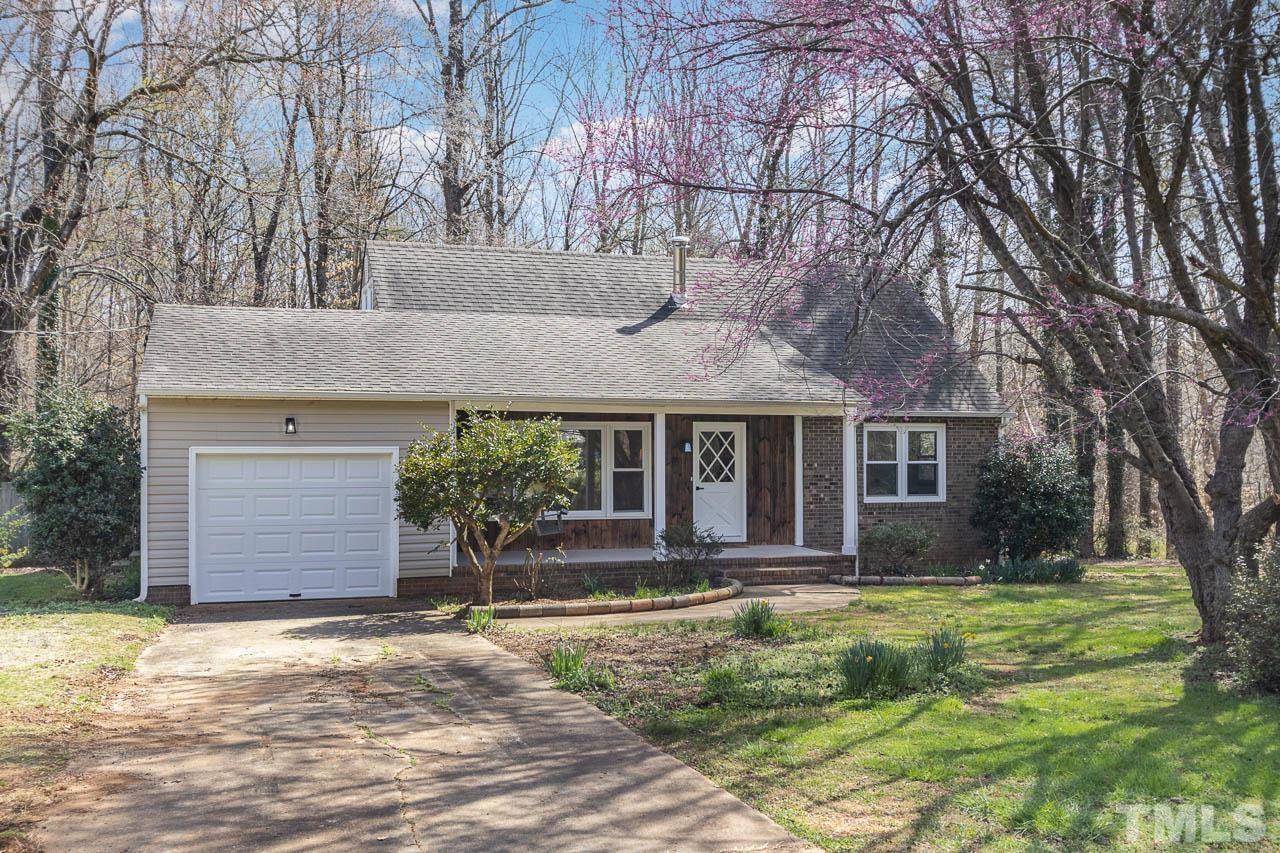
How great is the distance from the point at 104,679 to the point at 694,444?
10614 mm

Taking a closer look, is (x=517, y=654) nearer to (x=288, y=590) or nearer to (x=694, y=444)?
(x=288, y=590)

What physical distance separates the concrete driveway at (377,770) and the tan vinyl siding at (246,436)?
414 cm

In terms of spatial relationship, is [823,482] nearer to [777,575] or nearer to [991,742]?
[777,575]

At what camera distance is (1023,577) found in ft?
52.7

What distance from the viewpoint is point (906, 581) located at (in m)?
15.9

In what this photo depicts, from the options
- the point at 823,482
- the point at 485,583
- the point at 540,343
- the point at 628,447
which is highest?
the point at 540,343

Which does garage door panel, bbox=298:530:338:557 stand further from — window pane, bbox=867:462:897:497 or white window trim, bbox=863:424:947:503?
window pane, bbox=867:462:897:497

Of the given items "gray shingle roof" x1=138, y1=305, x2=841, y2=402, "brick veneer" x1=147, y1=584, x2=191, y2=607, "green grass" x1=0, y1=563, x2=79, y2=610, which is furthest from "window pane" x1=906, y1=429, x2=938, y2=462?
"green grass" x1=0, y1=563, x2=79, y2=610

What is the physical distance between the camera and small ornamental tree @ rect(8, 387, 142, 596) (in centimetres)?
1341

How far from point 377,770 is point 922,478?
45.6 feet

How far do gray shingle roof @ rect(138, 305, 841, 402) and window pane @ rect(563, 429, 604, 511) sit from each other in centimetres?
132

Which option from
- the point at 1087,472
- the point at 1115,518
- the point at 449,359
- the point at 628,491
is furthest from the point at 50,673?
the point at 1115,518

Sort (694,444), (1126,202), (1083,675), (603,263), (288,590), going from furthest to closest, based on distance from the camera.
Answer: (603,263), (694,444), (288,590), (1126,202), (1083,675)

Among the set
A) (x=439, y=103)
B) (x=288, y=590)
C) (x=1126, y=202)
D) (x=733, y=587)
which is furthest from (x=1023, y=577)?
(x=439, y=103)
